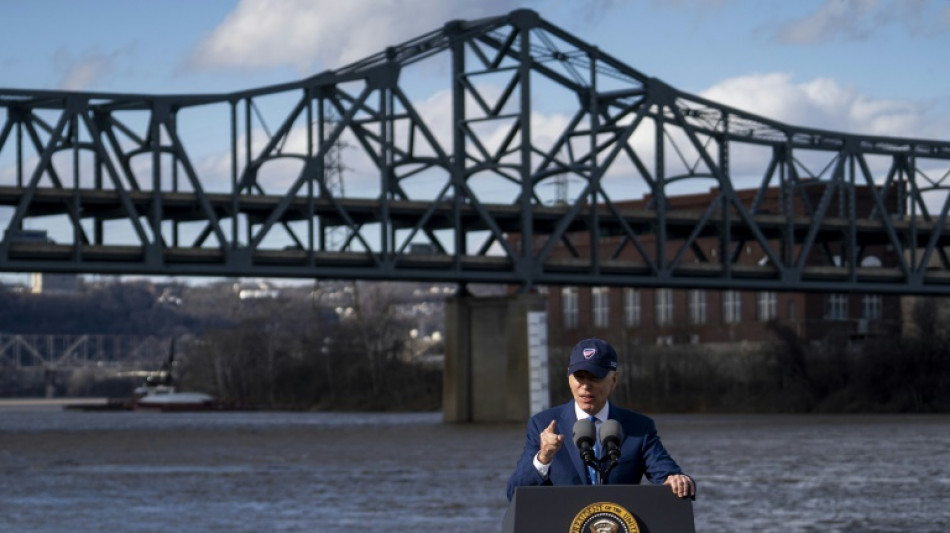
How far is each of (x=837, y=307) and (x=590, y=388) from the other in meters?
120

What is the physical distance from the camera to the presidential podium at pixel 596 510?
30.1 feet

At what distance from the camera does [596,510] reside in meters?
9.20

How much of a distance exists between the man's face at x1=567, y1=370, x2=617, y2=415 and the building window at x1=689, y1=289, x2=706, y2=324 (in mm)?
124694

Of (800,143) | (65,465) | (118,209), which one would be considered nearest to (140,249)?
(118,209)

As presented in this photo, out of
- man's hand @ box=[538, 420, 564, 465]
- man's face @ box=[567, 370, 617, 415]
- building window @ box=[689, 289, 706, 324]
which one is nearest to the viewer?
man's hand @ box=[538, 420, 564, 465]

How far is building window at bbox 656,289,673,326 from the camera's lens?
137m

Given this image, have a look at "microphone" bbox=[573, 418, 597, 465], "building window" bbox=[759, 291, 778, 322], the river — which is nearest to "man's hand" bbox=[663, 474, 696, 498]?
"microphone" bbox=[573, 418, 597, 465]

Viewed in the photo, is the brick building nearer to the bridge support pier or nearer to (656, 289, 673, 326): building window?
(656, 289, 673, 326): building window

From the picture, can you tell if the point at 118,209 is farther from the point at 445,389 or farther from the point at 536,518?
the point at 536,518

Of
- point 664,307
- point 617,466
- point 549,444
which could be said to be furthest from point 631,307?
point 549,444

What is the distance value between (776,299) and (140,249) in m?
56.1

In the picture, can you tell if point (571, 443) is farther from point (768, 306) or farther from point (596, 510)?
point (768, 306)

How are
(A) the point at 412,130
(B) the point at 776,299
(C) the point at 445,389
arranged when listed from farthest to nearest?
(B) the point at 776,299 < (A) the point at 412,130 < (C) the point at 445,389

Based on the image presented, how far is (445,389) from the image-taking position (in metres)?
95.6
